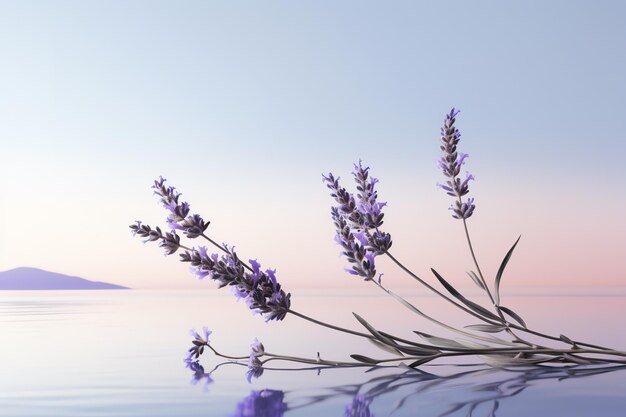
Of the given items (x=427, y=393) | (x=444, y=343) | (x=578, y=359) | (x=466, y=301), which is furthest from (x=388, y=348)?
(x=578, y=359)

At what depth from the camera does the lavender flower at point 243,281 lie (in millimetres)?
2676

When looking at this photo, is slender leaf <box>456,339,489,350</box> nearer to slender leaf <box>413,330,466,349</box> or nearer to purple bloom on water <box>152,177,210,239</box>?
slender leaf <box>413,330,466,349</box>

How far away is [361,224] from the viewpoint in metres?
2.87

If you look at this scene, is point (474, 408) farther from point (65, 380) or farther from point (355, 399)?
point (65, 380)

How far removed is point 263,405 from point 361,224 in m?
0.82

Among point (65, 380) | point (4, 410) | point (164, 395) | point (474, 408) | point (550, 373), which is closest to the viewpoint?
point (474, 408)

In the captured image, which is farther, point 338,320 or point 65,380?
point 338,320

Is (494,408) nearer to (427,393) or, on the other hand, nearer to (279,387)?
(427,393)

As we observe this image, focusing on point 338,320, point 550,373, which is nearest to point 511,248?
point 550,373

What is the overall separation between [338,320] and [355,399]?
4.77m

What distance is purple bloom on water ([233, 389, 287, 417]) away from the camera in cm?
214

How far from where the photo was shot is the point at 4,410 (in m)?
2.34

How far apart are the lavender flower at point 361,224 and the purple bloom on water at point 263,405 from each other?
0.54 m

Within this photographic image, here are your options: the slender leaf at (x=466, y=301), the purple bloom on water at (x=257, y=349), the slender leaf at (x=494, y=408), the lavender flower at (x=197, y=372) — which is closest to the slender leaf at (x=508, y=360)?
the slender leaf at (x=466, y=301)
